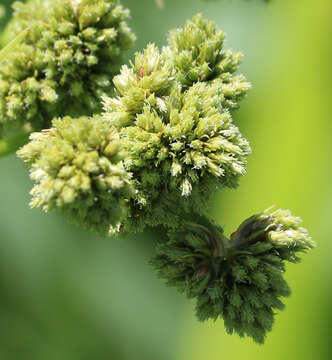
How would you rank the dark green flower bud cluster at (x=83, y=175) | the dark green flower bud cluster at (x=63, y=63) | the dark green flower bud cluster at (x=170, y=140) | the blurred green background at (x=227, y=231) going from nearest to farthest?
the dark green flower bud cluster at (x=83, y=175) → the dark green flower bud cluster at (x=170, y=140) → the dark green flower bud cluster at (x=63, y=63) → the blurred green background at (x=227, y=231)

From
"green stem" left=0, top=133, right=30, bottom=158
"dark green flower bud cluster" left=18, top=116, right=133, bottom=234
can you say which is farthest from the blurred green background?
"dark green flower bud cluster" left=18, top=116, right=133, bottom=234

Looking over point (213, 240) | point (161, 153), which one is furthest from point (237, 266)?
point (161, 153)

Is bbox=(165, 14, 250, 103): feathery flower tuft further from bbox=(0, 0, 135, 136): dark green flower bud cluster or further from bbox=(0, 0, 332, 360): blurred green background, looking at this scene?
bbox=(0, 0, 332, 360): blurred green background

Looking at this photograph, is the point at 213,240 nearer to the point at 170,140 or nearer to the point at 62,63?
the point at 170,140

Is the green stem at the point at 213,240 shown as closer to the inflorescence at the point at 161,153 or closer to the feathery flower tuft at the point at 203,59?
the inflorescence at the point at 161,153

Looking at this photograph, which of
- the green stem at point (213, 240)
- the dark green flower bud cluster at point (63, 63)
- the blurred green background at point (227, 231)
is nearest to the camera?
the green stem at point (213, 240)

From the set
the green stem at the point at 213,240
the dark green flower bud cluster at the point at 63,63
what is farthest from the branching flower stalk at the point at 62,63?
the green stem at the point at 213,240

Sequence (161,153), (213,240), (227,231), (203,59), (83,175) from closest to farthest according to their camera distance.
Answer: (83,175)
(161,153)
(213,240)
(203,59)
(227,231)
